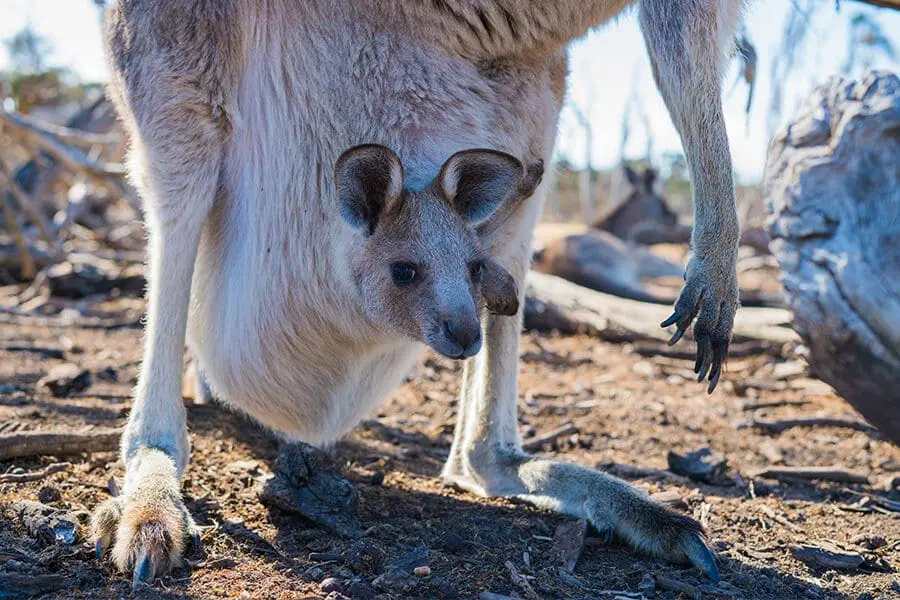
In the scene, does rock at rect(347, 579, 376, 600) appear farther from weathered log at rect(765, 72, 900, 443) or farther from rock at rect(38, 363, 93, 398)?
rock at rect(38, 363, 93, 398)

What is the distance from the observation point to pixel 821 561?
8.04 ft

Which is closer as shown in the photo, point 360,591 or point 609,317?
point 360,591

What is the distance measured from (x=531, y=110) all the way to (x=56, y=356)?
10.6 ft

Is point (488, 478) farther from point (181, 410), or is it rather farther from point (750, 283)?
point (750, 283)

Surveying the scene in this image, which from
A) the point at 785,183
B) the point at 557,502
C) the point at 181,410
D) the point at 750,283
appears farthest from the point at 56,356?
the point at 750,283

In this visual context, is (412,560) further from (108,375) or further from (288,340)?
(108,375)

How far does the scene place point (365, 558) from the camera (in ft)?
7.21

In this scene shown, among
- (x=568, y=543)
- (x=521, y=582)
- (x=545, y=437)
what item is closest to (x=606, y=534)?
(x=568, y=543)

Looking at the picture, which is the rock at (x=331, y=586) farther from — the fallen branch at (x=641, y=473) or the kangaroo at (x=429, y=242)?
the fallen branch at (x=641, y=473)

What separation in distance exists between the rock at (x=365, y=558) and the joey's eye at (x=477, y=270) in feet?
2.53

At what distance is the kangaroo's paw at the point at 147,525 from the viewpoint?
80.8 inches

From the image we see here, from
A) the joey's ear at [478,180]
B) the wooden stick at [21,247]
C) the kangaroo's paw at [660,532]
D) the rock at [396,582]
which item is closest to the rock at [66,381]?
the joey's ear at [478,180]

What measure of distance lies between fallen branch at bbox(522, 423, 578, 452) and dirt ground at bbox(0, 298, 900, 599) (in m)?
0.03

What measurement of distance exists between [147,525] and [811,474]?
2.39m
